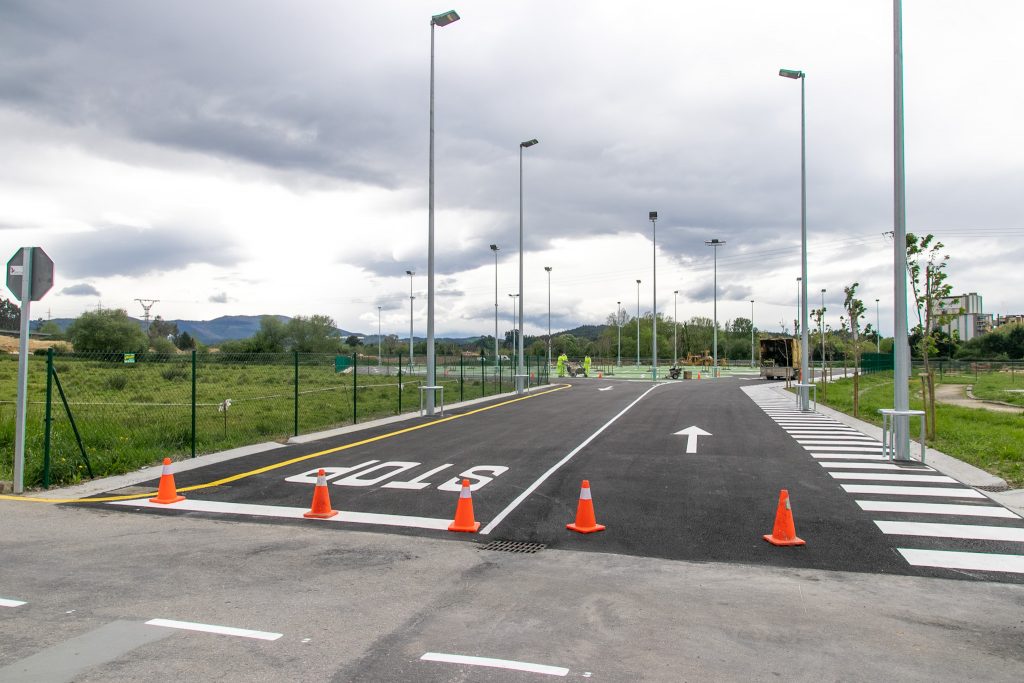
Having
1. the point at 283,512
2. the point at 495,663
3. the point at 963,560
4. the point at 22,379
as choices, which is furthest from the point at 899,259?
the point at 22,379

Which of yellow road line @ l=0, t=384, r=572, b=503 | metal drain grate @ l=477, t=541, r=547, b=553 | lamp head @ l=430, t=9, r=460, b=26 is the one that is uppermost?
lamp head @ l=430, t=9, r=460, b=26

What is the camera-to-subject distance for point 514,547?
7.69 metres

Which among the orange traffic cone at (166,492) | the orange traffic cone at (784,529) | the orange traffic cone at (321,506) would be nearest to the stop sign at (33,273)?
the orange traffic cone at (166,492)

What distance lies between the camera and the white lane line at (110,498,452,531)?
8688 millimetres

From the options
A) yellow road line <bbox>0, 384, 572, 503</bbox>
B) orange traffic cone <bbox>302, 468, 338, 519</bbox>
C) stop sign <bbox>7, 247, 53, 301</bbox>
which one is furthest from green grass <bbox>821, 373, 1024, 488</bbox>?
stop sign <bbox>7, 247, 53, 301</bbox>

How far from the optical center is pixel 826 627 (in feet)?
17.8

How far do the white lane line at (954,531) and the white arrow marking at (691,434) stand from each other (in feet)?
19.9

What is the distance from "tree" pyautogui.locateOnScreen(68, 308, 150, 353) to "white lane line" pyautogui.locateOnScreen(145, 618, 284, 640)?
5591cm

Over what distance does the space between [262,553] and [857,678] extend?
17.9 ft

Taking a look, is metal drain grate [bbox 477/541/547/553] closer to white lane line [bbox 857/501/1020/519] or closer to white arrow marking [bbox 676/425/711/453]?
white lane line [bbox 857/501/1020/519]

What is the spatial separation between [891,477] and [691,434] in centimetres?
590

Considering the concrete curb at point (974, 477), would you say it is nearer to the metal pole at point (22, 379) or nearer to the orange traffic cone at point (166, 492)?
the orange traffic cone at point (166, 492)

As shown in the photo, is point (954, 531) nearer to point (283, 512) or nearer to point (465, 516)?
point (465, 516)

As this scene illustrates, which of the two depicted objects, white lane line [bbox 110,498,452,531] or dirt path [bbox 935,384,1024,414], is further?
dirt path [bbox 935,384,1024,414]
